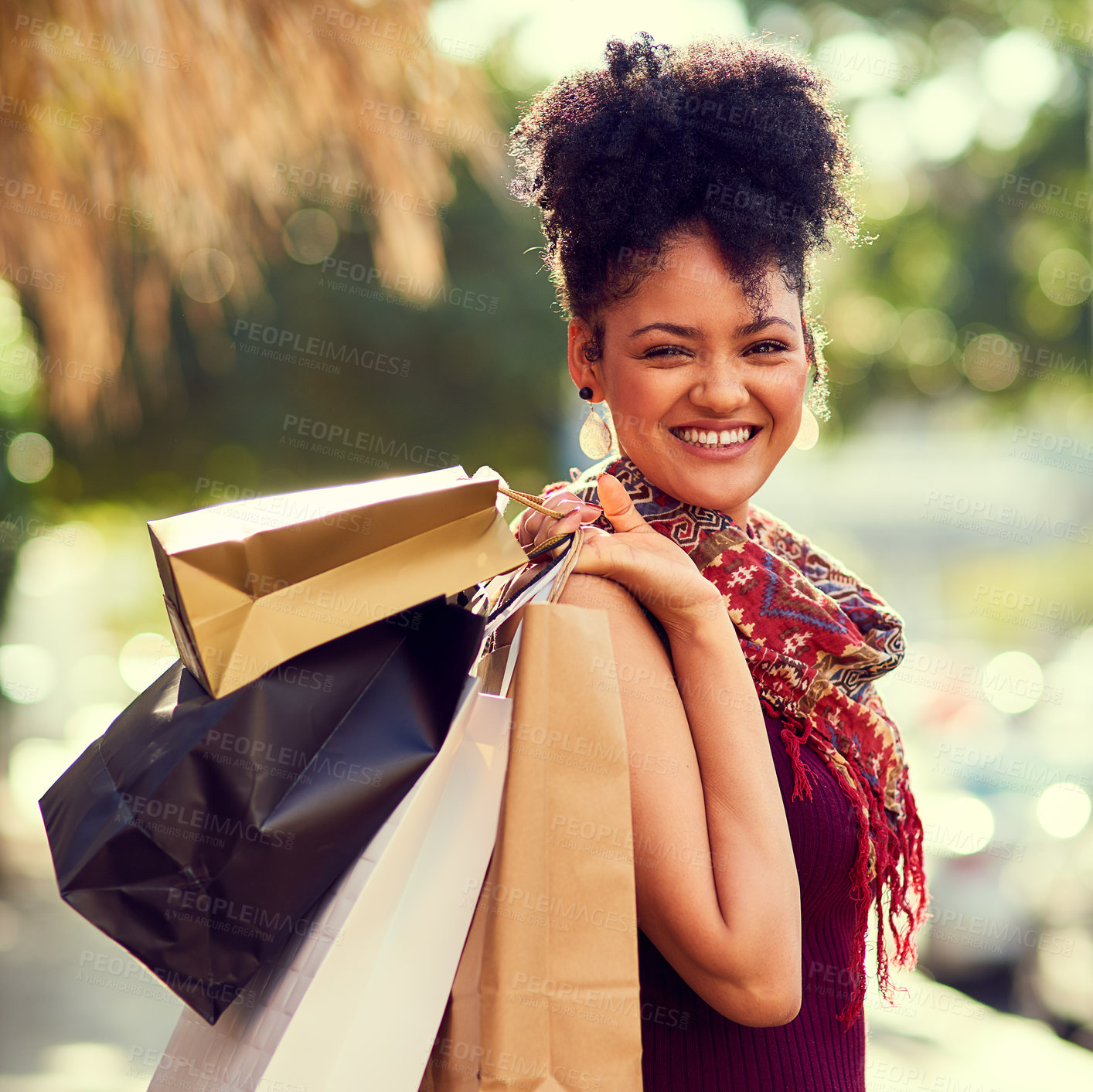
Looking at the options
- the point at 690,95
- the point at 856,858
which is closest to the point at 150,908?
the point at 856,858

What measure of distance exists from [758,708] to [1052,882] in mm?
4847

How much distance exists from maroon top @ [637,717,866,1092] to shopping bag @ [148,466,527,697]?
2.13 ft

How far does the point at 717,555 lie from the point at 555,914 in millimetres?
654

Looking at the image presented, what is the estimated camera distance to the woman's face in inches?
61.8

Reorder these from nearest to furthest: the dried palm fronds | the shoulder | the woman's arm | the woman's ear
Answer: the woman's arm
the shoulder
the woman's ear
the dried palm fronds

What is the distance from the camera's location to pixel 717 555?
1.68 m

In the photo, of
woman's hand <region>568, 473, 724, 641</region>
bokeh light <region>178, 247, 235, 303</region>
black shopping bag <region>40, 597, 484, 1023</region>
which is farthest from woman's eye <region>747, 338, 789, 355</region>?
bokeh light <region>178, 247, 235, 303</region>

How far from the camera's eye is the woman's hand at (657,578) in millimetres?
1478

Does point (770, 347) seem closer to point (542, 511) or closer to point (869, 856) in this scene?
point (542, 511)

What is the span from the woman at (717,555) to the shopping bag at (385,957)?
0.24 metres

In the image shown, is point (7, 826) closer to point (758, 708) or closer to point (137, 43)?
point (137, 43)

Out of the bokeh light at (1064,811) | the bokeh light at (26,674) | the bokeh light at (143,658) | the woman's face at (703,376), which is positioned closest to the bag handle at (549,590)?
the woman's face at (703,376)

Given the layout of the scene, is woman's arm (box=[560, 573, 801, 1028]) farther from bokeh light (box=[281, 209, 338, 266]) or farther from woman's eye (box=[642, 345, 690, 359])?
bokeh light (box=[281, 209, 338, 266])

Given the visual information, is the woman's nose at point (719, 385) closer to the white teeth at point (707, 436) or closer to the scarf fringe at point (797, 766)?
the white teeth at point (707, 436)
